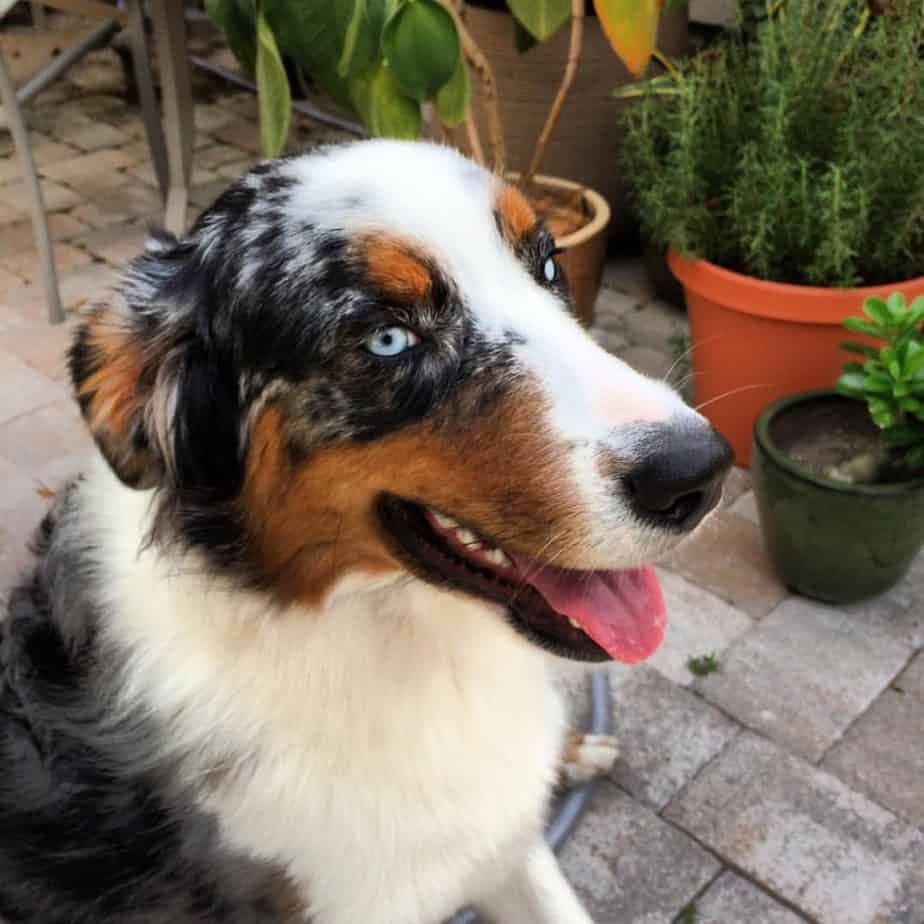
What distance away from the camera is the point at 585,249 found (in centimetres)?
375

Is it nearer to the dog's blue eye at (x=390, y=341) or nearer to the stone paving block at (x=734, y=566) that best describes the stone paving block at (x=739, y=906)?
the stone paving block at (x=734, y=566)

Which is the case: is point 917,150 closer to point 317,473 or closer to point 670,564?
point 670,564

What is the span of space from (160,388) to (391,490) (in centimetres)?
39

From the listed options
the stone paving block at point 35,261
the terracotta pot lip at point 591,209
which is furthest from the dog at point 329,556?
the stone paving block at point 35,261

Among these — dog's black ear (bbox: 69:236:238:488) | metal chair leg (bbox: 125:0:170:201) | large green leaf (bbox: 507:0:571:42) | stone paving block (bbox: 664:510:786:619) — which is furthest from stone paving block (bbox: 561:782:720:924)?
metal chair leg (bbox: 125:0:170:201)

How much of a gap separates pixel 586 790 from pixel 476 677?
833mm

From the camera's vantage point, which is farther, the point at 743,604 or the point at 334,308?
the point at 743,604

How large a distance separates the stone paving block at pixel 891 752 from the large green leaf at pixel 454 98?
2.00 metres

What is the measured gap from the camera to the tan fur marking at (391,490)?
145cm

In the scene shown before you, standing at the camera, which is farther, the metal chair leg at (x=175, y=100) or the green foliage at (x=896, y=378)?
the metal chair leg at (x=175, y=100)

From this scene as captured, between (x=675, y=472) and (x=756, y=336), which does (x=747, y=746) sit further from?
(x=675, y=472)

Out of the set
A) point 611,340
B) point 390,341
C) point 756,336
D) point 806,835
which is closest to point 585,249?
point 611,340

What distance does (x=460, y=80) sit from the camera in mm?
3051

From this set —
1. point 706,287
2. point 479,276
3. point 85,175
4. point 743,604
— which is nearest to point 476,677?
point 479,276
